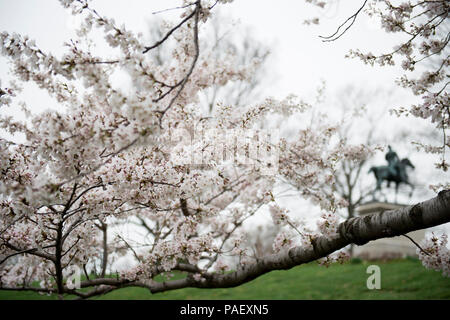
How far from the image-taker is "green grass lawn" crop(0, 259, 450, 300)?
22.7 ft

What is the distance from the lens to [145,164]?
2799 mm

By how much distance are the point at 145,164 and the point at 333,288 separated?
745cm

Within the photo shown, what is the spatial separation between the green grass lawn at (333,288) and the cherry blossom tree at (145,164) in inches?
156

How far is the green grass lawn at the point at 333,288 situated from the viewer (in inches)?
273

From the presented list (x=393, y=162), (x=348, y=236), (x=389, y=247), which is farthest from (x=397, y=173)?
(x=348, y=236)

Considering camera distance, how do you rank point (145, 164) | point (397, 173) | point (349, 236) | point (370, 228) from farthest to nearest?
point (397, 173) < point (145, 164) < point (349, 236) < point (370, 228)

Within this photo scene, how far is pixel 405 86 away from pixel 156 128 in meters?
2.72

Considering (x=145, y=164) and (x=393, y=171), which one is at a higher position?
(x=393, y=171)

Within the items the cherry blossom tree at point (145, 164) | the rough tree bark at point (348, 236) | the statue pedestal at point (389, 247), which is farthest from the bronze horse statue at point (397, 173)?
the rough tree bark at point (348, 236)

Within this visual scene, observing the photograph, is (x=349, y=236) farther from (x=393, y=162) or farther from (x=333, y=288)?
(x=393, y=162)

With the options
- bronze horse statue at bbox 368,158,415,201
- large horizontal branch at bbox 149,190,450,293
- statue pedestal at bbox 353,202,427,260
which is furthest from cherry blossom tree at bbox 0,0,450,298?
statue pedestal at bbox 353,202,427,260

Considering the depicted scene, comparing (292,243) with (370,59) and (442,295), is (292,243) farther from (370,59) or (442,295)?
(442,295)

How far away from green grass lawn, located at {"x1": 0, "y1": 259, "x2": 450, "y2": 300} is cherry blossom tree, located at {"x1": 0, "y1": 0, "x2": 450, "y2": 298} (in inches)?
156
